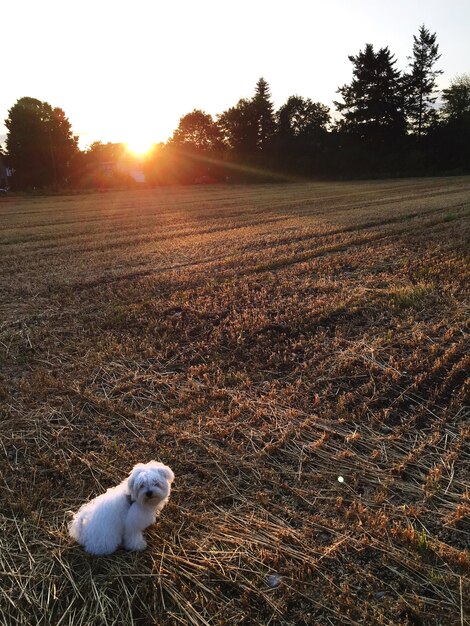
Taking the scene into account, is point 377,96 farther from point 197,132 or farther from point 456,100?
point 197,132

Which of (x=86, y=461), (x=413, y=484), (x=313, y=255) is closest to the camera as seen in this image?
(x=413, y=484)

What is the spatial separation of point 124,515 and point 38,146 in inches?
2252

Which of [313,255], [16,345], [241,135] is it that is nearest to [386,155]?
[241,135]

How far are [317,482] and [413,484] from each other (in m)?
0.56

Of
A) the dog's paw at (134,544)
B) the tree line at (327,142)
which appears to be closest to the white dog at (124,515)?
the dog's paw at (134,544)

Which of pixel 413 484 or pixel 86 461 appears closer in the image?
pixel 413 484

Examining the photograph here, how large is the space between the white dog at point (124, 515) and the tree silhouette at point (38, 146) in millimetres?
53834

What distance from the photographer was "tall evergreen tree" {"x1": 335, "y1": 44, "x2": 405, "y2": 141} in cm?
4900

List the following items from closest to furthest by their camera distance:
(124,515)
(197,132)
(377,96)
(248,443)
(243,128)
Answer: (124,515) < (248,443) < (377,96) < (243,128) < (197,132)

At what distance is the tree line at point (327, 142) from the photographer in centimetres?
4622

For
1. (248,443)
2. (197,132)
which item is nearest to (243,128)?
(197,132)

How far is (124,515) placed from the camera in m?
2.24

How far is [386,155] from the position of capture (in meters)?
46.9

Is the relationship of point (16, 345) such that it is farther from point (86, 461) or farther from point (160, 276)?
point (160, 276)
